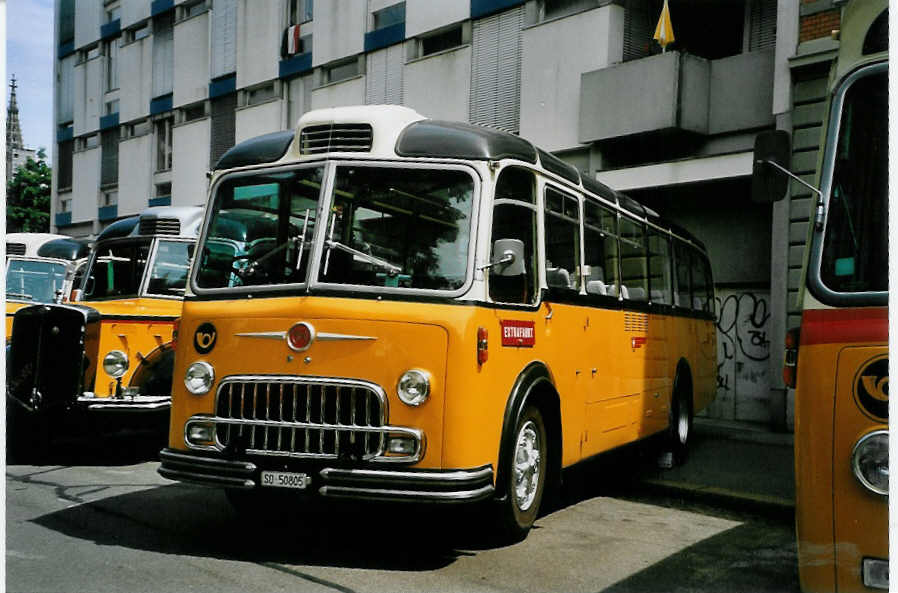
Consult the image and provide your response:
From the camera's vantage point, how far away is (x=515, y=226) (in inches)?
266

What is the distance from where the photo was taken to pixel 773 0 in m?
14.6

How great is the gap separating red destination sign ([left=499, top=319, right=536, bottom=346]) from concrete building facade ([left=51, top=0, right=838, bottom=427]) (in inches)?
193

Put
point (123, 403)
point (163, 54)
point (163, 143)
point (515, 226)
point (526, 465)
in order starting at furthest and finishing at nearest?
point (163, 143)
point (163, 54)
point (123, 403)
point (526, 465)
point (515, 226)

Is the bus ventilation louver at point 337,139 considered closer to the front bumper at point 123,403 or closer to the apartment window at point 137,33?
the front bumper at point 123,403

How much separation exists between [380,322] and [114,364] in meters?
4.61

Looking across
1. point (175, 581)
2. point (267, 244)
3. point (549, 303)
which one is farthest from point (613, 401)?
point (175, 581)

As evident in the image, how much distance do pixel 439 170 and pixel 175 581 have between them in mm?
3043

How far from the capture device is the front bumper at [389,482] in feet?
19.3

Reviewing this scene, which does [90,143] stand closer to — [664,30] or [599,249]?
[664,30]

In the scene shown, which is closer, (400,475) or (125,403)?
(400,475)

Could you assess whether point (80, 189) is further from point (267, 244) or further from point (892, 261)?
point (892, 261)

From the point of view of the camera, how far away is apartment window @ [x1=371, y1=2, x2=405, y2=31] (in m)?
19.9

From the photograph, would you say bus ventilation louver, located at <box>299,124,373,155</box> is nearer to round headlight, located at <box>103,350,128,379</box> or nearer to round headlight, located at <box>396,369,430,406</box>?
round headlight, located at <box>396,369,430,406</box>

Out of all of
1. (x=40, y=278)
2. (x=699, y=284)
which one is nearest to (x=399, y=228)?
(x=699, y=284)
